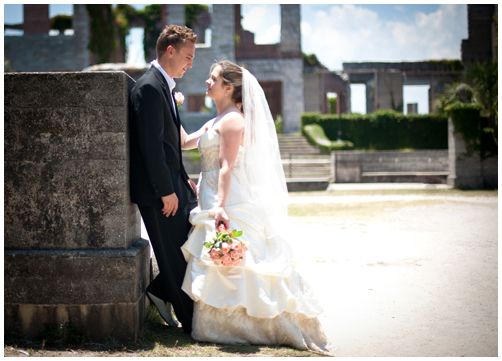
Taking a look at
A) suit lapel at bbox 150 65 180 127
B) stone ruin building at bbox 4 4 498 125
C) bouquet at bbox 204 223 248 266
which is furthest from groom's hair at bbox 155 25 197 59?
stone ruin building at bbox 4 4 498 125

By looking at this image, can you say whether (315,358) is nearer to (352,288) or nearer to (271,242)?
(271,242)

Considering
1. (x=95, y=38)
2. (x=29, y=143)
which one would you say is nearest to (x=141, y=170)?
(x=29, y=143)

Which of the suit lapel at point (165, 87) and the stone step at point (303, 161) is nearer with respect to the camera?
the suit lapel at point (165, 87)

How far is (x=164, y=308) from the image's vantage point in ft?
10.2

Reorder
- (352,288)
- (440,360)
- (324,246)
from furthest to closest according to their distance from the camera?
1. (324,246)
2. (352,288)
3. (440,360)

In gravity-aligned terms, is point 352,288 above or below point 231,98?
below

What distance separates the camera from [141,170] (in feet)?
9.25

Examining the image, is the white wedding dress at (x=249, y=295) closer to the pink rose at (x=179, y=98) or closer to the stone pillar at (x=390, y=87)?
the pink rose at (x=179, y=98)

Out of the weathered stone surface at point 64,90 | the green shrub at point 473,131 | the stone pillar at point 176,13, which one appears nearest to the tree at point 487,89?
the green shrub at point 473,131

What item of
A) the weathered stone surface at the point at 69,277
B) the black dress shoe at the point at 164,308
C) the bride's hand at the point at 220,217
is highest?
the bride's hand at the point at 220,217

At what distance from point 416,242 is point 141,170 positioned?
4.42m

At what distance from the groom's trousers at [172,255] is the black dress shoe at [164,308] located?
7 centimetres

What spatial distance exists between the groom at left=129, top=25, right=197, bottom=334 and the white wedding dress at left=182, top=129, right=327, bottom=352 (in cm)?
15

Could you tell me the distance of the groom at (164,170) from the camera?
8.93 feet
